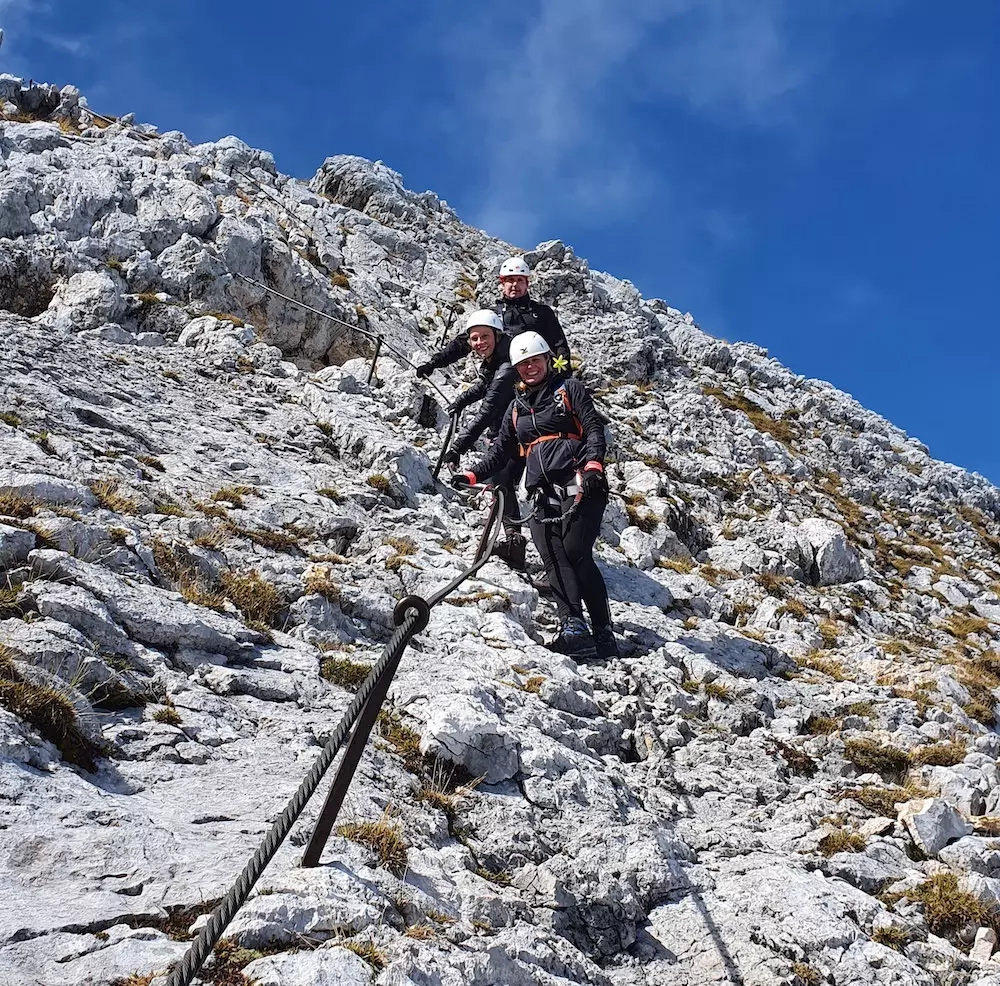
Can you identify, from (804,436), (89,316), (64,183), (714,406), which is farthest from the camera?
(804,436)

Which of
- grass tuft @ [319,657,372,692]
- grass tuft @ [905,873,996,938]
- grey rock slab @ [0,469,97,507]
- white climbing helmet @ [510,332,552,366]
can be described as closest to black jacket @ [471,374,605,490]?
white climbing helmet @ [510,332,552,366]

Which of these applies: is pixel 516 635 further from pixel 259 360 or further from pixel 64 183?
pixel 64 183

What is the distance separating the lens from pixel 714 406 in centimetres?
2888

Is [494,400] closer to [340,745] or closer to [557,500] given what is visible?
[557,500]

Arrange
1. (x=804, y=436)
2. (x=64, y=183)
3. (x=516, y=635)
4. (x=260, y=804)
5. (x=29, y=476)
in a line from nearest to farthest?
(x=260, y=804), (x=29, y=476), (x=516, y=635), (x=64, y=183), (x=804, y=436)

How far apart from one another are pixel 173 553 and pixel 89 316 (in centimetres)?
1105

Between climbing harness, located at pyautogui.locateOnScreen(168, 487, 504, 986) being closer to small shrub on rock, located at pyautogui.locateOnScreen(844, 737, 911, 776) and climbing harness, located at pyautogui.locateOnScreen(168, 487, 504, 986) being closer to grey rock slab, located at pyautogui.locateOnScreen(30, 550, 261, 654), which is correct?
grey rock slab, located at pyautogui.locateOnScreen(30, 550, 261, 654)

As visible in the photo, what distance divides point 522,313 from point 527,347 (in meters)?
2.08

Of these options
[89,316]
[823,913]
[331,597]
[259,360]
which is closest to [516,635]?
[331,597]

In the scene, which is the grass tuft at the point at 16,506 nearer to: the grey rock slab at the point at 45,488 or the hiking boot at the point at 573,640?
the grey rock slab at the point at 45,488

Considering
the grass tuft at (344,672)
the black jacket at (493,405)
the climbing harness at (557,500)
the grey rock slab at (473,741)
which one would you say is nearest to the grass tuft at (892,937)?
the grey rock slab at (473,741)

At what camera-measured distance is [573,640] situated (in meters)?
10.4

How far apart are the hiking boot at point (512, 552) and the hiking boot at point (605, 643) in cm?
203

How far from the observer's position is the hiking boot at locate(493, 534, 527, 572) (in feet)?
40.6
